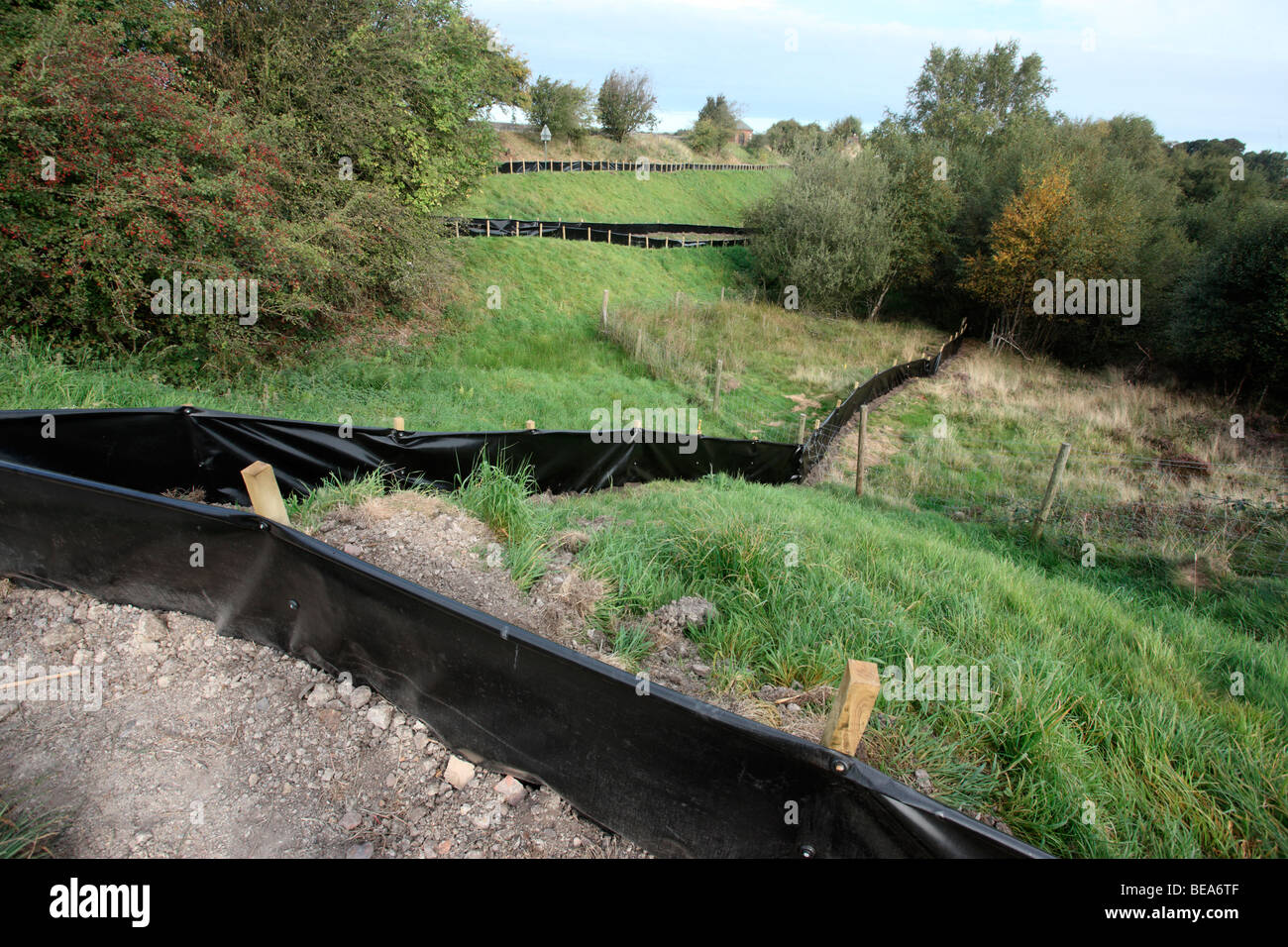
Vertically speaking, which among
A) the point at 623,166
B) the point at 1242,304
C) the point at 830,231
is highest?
the point at 623,166

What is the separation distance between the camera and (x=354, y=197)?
1413 centimetres

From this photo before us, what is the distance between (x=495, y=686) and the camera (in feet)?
8.41

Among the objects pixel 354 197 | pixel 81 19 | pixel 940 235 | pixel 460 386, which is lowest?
pixel 460 386

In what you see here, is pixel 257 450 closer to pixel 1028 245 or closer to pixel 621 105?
pixel 1028 245

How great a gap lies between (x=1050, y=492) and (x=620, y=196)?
32.7 meters

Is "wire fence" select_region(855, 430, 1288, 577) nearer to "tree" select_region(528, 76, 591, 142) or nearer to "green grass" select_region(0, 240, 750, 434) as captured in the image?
"green grass" select_region(0, 240, 750, 434)

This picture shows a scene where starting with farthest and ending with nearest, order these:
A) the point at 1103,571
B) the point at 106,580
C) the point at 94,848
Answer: the point at 1103,571 → the point at 106,580 → the point at 94,848

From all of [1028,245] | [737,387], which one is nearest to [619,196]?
[1028,245]

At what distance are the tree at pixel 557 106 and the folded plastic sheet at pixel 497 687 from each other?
42.8 meters

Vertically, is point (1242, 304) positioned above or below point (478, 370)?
above

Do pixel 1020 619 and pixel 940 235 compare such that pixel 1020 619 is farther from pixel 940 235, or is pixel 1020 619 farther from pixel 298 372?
pixel 940 235

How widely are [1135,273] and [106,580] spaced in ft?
97.8

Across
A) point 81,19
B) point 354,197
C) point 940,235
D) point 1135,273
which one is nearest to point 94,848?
point 81,19

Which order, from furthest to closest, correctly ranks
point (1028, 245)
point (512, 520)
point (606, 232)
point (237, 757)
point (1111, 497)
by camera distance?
point (606, 232), point (1028, 245), point (1111, 497), point (512, 520), point (237, 757)
